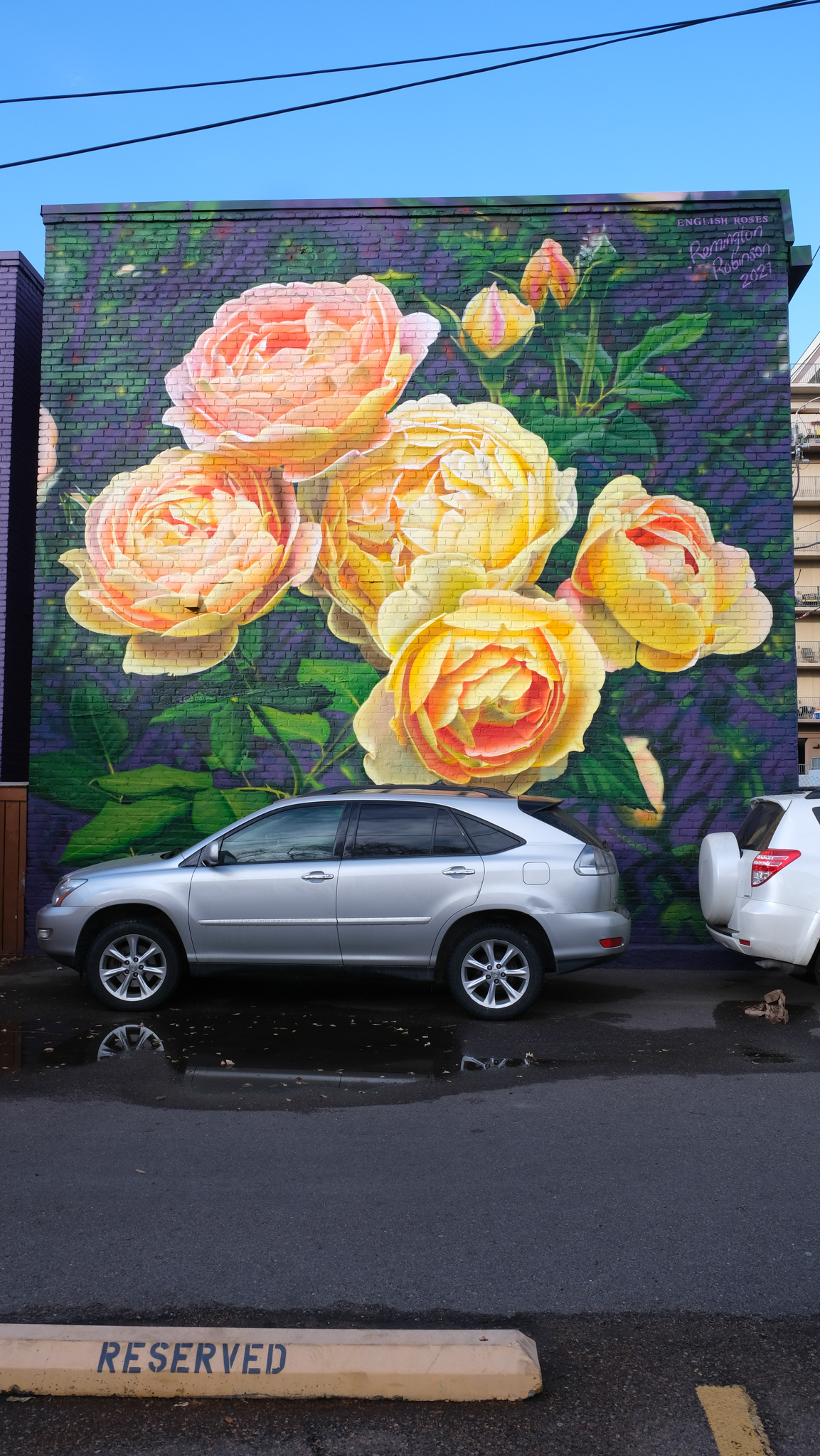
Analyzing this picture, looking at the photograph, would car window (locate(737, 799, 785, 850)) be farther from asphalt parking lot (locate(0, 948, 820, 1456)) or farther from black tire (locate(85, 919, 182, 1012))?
black tire (locate(85, 919, 182, 1012))

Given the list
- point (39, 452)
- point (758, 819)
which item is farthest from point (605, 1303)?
point (39, 452)

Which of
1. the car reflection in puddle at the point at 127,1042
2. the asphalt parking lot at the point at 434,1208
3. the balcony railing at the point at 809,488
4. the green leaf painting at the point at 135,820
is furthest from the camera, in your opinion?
the balcony railing at the point at 809,488

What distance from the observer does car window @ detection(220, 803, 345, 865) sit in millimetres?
8336

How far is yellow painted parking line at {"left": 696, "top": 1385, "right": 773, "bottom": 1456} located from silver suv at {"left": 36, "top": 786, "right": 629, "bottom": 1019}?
478 cm

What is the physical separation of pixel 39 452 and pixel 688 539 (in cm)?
697

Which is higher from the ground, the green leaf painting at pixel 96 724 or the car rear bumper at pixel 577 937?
the green leaf painting at pixel 96 724

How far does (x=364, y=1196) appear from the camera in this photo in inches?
183

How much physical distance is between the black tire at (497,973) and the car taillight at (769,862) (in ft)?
6.11

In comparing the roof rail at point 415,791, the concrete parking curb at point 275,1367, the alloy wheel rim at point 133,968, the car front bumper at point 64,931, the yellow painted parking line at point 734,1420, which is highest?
the roof rail at point 415,791

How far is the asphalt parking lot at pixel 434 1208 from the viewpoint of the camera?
308 centimetres

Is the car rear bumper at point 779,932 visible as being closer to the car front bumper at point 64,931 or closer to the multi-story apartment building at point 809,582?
the car front bumper at point 64,931

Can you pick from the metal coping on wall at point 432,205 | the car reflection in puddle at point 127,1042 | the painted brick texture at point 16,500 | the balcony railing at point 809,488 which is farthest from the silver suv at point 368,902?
the balcony railing at point 809,488

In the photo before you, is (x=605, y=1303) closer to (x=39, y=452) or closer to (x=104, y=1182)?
(x=104, y=1182)

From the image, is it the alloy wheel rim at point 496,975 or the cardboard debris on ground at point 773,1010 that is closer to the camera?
the alloy wheel rim at point 496,975
